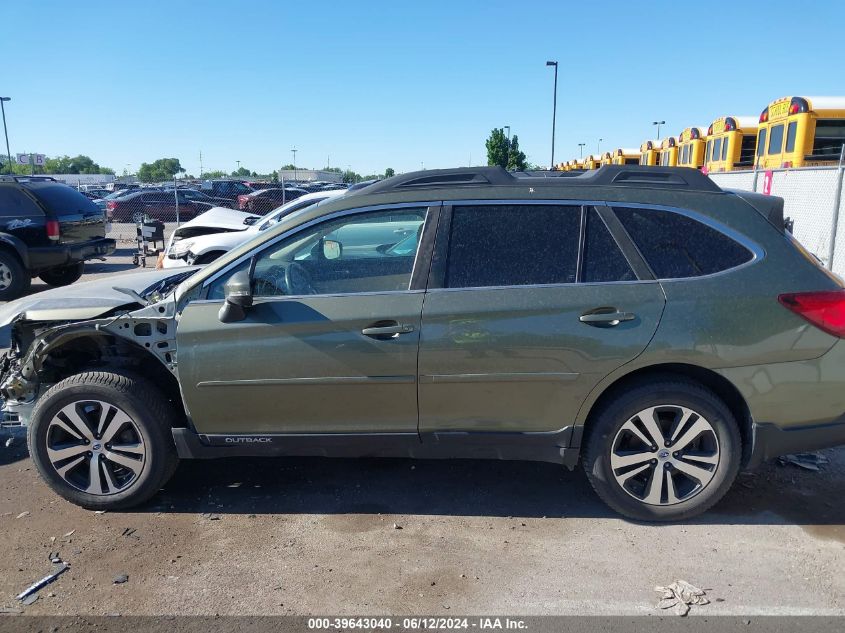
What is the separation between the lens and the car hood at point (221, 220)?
1041 cm

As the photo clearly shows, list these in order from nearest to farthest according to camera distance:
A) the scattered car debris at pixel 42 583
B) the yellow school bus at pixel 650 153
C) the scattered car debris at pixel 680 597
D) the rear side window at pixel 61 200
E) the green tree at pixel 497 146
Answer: the scattered car debris at pixel 680 597 < the scattered car debris at pixel 42 583 < the rear side window at pixel 61 200 < the yellow school bus at pixel 650 153 < the green tree at pixel 497 146

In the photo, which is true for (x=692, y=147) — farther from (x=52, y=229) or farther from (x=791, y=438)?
(x=791, y=438)

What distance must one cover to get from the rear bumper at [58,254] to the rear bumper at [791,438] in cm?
1075

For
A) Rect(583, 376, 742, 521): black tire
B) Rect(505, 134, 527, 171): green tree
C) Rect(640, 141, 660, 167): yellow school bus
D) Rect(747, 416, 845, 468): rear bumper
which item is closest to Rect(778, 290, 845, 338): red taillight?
Rect(747, 416, 845, 468): rear bumper

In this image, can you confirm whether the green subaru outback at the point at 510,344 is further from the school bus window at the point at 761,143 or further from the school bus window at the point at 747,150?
the school bus window at the point at 747,150

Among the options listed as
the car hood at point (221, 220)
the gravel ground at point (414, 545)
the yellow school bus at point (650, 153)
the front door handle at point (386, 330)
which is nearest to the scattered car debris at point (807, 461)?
the gravel ground at point (414, 545)

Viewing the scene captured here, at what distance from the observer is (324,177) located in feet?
271

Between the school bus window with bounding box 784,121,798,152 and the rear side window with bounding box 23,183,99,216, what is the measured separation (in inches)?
549

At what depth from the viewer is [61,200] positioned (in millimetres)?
10992

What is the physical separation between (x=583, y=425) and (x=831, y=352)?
1.31 meters

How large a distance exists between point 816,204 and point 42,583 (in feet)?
38.8

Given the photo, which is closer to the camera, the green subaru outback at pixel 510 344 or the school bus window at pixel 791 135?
the green subaru outback at pixel 510 344

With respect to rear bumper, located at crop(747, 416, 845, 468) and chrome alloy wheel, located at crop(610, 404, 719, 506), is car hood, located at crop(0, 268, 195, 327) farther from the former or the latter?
rear bumper, located at crop(747, 416, 845, 468)

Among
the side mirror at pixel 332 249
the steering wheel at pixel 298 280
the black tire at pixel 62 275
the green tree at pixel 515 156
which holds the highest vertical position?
the green tree at pixel 515 156
